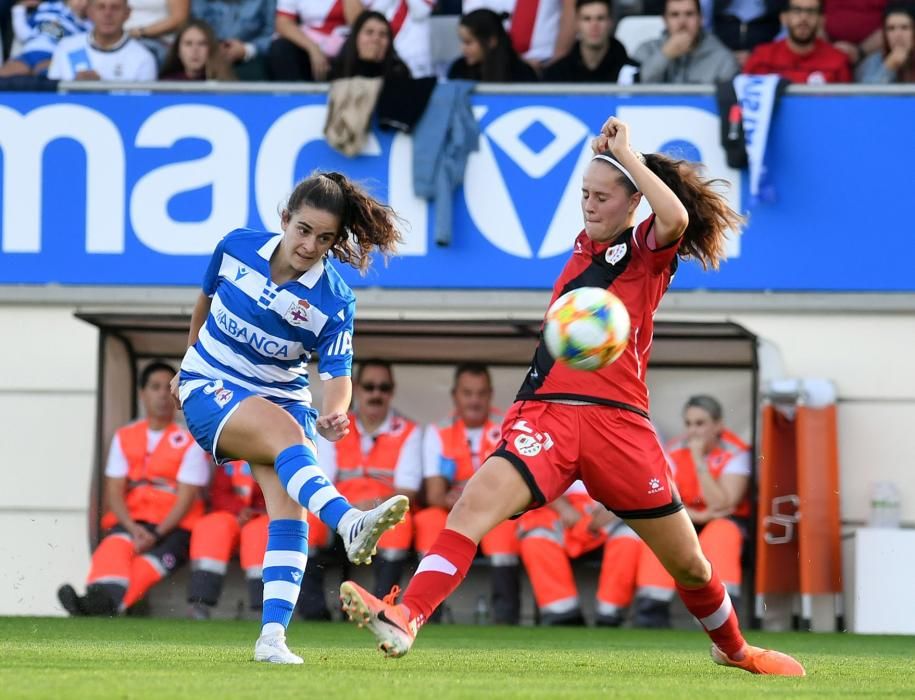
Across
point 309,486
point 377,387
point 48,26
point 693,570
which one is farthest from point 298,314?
point 48,26

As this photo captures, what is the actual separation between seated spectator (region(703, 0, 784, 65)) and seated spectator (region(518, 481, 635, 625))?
3562 mm

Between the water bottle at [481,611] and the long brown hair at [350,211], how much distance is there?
499cm

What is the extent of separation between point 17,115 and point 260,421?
6.31 metres

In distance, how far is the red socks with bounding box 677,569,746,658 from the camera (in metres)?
5.78

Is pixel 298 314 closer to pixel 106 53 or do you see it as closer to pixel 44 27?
pixel 106 53

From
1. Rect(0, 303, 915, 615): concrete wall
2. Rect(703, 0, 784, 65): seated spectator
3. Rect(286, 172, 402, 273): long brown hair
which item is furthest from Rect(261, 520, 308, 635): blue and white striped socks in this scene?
Rect(703, 0, 784, 65): seated spectator

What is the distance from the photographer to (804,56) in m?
11.3

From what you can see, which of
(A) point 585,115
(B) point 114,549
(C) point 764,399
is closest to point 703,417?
(C) point 764,399

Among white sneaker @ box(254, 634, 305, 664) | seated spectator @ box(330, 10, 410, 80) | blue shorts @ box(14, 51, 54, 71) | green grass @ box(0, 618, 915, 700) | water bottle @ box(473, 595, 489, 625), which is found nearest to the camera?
green grass @ box(0, 618, 915, 700)

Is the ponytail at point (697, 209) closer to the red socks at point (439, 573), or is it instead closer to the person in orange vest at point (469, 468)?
the red socks at point (439, 573)

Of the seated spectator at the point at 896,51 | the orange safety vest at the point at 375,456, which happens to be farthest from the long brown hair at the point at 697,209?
the seated spectator at the point at 896,51

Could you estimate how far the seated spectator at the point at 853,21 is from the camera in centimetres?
1183

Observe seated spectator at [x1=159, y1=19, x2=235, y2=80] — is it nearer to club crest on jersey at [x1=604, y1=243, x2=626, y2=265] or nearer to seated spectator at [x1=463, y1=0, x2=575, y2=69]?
seated spectator at [x1=463, y1=0, x2=575, y2=69]

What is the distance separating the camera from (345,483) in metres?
10.8
